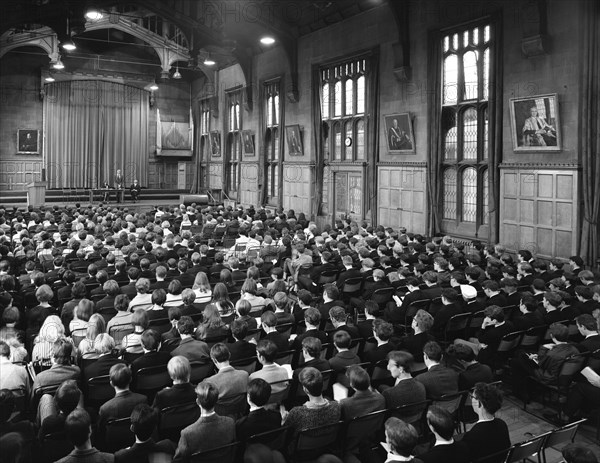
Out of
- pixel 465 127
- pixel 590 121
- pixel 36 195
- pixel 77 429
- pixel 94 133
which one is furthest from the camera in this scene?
pixel 94 133

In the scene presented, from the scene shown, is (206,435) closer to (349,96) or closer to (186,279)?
(186,279)

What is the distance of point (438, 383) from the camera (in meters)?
5.52

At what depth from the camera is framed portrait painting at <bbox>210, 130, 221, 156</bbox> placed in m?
32.4

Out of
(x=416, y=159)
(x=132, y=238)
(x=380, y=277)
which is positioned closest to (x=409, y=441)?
(x=380, y=277)

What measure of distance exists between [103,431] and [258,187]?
76.4ft

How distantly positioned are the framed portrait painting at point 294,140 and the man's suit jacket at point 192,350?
1845cm

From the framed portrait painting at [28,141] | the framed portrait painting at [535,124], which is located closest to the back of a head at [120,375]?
the framed portrait painting at [535,124]

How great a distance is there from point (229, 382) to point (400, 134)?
47.8 ft

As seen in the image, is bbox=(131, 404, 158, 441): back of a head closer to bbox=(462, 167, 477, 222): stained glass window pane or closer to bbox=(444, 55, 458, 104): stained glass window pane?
bbox=(462, 167, 477, 222): stained glass window pane

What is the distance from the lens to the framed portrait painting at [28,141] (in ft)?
105

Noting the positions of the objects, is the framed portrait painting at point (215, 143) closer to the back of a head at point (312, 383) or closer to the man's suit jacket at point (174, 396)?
the man's suit jacket at point (174, 396)

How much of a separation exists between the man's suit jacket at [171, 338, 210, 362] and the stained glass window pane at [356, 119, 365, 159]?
15.7 metres

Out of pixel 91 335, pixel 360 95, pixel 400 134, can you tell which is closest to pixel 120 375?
pixel 91 335

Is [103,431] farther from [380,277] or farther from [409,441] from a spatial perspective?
[380,277]
